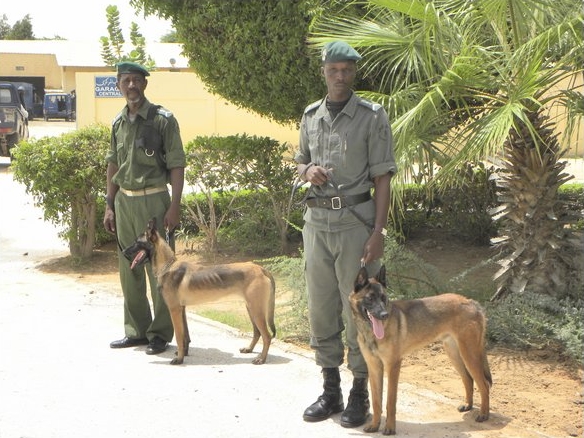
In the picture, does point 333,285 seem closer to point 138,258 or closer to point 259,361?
point 259,361

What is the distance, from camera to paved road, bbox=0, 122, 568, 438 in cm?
503

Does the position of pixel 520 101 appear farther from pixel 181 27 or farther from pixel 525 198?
pixel 181 27

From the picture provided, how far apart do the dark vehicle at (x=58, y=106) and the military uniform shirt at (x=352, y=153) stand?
42183 mm

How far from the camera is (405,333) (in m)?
4.93

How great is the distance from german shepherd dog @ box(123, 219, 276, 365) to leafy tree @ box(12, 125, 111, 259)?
390cm

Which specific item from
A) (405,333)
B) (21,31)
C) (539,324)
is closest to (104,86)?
(539,324)

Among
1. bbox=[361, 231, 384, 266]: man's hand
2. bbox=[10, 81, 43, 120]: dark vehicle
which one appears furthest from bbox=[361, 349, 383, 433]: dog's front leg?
bbox=[10, 81, 43, 120]: dark vehicle

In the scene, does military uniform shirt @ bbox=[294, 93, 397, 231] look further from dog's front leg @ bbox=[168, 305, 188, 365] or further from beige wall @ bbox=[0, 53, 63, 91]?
beige wall @ bbox=[0, 53, 63, 91]

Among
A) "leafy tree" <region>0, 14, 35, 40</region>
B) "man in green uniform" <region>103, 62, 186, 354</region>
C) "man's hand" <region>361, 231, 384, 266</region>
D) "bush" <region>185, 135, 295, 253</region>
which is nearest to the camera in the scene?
"man's hand" <region>361, 231, 384, 266</region>

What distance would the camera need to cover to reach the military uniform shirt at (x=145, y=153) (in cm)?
659

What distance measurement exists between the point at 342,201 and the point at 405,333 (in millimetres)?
819

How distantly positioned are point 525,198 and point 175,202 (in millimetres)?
2885

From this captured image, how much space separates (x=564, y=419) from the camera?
5254mm

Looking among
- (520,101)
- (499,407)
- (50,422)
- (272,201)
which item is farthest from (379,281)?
(272,201)
